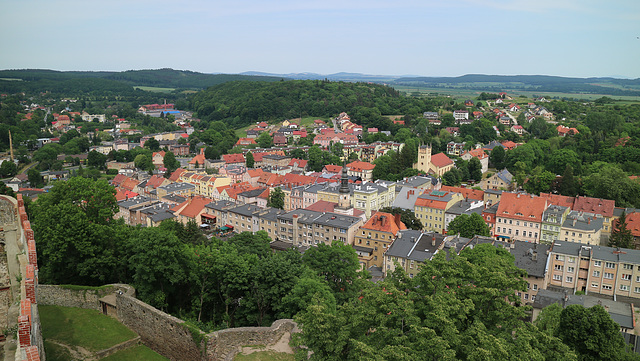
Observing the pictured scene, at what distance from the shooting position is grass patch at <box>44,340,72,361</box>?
56.2ft

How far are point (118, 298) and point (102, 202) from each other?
9140 millimetres

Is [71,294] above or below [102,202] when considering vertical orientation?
below

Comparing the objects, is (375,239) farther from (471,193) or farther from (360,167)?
(360,167)

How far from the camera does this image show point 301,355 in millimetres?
14195

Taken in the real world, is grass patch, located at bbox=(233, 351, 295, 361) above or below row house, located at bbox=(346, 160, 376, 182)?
above

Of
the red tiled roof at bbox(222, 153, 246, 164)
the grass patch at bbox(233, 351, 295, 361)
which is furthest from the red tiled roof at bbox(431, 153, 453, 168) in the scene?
the grass patch at bbox(233, 351, 295, 361)

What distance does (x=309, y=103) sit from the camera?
485 ft

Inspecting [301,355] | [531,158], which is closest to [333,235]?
[301,355]

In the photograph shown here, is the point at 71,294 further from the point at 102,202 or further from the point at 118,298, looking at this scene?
the point at 102,202

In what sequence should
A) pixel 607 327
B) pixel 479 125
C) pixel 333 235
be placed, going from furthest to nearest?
1. pixel 479 125
2. pixel 333 235
3. pixel 607 327

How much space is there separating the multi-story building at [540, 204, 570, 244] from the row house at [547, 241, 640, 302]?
955cm

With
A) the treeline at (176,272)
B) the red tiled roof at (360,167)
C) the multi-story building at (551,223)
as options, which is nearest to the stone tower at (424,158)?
the red tiled roof at (360,167)

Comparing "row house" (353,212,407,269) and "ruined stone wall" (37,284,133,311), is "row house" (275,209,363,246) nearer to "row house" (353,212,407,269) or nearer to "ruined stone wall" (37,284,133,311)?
"row house" (353,212,407,269)

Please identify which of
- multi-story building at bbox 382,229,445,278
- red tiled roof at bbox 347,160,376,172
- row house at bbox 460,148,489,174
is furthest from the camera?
row house at bbox 460,148,489,174
